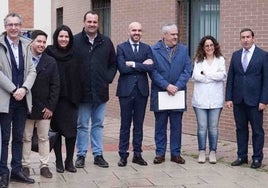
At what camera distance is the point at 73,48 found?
304 inches

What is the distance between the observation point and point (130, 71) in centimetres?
796

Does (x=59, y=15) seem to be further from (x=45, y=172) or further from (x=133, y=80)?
(x=45, y=172)

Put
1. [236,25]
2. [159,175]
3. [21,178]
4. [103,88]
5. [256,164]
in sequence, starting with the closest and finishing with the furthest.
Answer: [21,178], [159,175], [103,88], [256,164], [236,25]

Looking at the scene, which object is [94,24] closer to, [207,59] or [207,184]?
[207,59]

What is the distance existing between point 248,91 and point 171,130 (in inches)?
49.9

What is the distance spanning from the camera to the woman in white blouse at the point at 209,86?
8.25 metres

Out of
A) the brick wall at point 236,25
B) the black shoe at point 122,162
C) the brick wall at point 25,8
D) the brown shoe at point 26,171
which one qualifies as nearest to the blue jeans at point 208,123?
the black shoe at point 122,162

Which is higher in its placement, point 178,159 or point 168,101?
point 168,101

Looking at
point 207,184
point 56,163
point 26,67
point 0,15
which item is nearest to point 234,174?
point 207,184

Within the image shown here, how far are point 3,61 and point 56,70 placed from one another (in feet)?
2.51

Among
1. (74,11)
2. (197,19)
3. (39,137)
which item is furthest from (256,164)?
(74,11)

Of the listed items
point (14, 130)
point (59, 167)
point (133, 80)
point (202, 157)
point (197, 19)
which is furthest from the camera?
point (197, 19)

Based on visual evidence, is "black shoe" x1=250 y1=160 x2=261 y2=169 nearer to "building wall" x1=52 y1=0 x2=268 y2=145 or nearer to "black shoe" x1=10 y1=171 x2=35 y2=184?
"building wall" x1=52 y1=0 x2=268 y2=145

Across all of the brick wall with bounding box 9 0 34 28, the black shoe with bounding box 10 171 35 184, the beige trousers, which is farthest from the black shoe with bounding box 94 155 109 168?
the brick wall with bounding box 9 0 34 28
